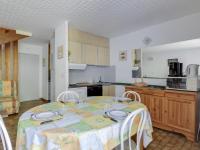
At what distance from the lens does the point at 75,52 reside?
11.1 ft

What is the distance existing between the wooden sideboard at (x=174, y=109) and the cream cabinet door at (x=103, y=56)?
5.27 feet

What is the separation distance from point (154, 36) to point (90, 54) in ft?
5.47

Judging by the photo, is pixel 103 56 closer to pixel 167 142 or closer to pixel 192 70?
pixel 192 70

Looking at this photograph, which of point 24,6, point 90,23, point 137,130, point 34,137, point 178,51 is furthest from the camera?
point 90,23

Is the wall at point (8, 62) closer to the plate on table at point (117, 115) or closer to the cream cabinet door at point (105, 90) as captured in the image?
the cream cabinet door at point (105, 90)

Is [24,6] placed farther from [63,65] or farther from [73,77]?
[73,77]

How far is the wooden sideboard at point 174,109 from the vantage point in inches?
89.7

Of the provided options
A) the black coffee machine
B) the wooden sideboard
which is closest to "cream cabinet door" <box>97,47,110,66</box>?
the wooden sideboard

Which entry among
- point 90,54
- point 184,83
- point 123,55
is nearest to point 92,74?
point 90,54

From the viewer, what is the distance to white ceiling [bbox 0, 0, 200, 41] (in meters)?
2.21

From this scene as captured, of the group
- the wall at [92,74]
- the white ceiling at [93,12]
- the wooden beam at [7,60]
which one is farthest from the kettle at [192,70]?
the wooden beam at [7,60]

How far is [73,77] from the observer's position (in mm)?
3988

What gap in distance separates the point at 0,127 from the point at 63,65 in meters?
2.13

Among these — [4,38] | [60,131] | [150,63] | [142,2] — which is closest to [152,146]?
[60,131]
